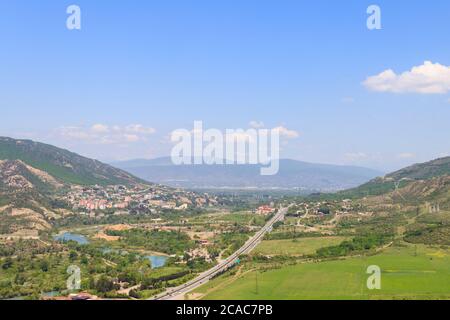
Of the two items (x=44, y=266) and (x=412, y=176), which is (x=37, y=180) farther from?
(x=412, y=176)

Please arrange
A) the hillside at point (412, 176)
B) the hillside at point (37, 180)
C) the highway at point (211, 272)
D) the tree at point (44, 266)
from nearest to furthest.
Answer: the highway at point (211, 272)
the tree at point (44, 266)
the hillside at point (37, 180)
the hillside at point (412, 176)

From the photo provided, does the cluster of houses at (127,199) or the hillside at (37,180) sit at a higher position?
the hillside at (37,180)

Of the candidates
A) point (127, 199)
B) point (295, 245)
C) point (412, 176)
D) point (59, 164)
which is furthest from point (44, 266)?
point (59, 164)

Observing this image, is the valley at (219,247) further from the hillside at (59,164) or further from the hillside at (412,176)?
the hillside at (59,164)

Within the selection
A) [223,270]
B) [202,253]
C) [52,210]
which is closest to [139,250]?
[202,253]

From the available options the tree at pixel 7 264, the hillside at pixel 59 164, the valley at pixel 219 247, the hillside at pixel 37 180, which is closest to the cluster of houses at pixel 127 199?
the valley at pixel 219 247
